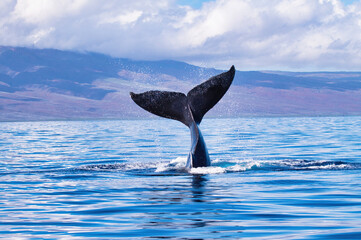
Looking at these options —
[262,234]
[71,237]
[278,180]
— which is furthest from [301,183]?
[71,237]

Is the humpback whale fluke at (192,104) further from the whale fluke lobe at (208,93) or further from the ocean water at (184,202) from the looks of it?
the ocean water at (184,202)

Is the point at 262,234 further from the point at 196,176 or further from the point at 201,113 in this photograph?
the point at 201,113

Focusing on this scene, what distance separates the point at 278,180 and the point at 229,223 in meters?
4.27

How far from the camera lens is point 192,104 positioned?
12.7 m

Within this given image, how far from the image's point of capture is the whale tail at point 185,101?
12.3 metres

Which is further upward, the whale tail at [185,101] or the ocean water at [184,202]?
A: the whale tail at [185,101]

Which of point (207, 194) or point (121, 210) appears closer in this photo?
point (121, 210)

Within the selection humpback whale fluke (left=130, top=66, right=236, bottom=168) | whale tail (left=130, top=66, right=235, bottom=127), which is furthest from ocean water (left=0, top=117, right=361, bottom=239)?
whale tail (left=130, top=66, right=235, bottom=127)

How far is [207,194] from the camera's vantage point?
953cm

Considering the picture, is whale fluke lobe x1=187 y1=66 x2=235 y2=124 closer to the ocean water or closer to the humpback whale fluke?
the humpback whale fluke

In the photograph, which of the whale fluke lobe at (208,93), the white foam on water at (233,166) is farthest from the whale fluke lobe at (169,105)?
the white foam on water at (233,166)

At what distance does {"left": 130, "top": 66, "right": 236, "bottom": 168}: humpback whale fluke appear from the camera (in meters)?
12.2

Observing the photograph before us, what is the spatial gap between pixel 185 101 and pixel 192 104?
0.18 m

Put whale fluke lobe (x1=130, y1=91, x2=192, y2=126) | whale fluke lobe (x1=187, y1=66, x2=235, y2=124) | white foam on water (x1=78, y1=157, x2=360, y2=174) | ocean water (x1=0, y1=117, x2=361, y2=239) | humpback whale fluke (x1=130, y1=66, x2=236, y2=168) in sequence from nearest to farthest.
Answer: ocean water (x1=0, y1=117, x2=361, y2=239), whale fluke lobe (x1=187, y1=66, x2=235, y2=124), humpback whale fluke (x1=130, y1=66, x2=236, y2=168), whale fluke lobe (x1=130, y1=91, x2=192, y2=126), white foam on water (x1=78, y1=157, x2=360, y2=174)
